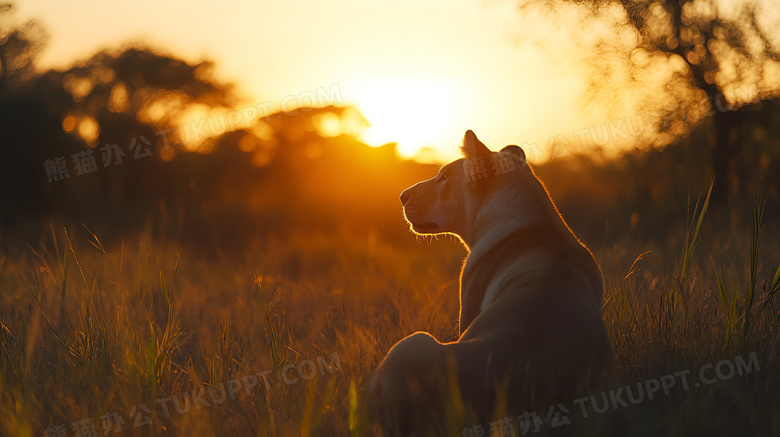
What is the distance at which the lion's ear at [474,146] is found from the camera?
4.28 metres

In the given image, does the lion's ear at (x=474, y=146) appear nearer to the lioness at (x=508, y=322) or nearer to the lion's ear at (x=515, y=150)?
the lioness at (x=508, y=322)

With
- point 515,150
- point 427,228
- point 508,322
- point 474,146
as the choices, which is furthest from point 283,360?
point 515,150

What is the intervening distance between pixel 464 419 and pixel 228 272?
6.16 m

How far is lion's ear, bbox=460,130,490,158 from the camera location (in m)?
4.28

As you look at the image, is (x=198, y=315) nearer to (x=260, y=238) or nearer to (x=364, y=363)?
(x=364, y=363)

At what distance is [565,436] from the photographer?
246cm

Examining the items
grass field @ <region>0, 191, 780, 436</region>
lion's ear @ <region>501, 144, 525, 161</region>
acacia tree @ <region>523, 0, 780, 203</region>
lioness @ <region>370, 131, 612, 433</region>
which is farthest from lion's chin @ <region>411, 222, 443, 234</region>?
acacia tree @ <region>523, 0, 780, 203</region>

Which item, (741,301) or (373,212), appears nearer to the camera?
(741,301)

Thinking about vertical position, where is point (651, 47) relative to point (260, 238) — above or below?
above

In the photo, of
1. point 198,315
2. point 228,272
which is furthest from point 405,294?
point 228,272

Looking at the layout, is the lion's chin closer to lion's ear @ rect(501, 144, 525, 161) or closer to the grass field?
the grass field

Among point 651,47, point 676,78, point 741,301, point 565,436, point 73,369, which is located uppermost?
point 651,47

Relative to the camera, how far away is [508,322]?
2.86 metres

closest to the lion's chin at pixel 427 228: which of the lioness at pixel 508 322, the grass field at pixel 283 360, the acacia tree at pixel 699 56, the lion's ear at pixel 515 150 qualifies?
the lioness at pixel 508 322
